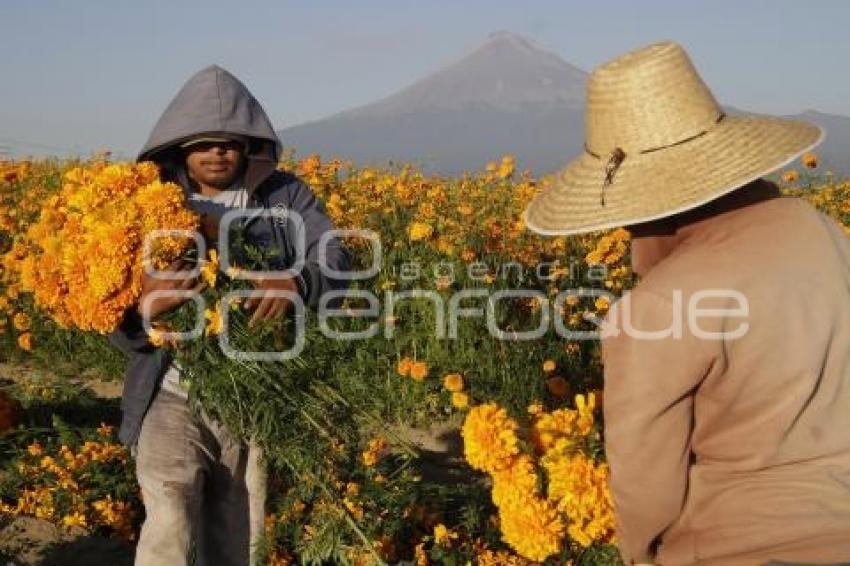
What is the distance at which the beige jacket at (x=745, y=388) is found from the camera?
5.76 feet

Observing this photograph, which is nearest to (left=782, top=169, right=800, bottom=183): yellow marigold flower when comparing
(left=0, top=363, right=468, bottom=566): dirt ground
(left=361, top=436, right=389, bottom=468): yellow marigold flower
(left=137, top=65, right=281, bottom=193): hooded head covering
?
(left=361, top=436, right=389, bottom=468): yellow marigold flower

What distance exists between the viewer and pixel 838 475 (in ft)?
5.99

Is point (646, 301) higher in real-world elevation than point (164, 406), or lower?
higher

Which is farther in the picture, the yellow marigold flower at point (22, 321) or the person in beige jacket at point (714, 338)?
the yellow marigold flower at point (22, 321)

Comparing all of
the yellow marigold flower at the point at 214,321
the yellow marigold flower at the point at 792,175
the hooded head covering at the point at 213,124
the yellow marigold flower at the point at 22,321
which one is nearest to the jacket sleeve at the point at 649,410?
the yellow marigold flower at the point at 214,321

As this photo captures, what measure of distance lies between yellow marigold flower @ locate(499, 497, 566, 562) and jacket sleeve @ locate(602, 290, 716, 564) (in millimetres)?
508

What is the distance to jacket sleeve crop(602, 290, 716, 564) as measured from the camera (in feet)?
5.86

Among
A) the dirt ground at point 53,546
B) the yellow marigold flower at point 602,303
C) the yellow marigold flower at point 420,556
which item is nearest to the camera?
the yellow marigold flower at point 420,556

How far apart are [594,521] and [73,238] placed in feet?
5.37

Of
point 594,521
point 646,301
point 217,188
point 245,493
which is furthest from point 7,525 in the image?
point 646,301

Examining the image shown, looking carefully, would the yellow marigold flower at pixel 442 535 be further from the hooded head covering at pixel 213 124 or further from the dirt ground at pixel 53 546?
the hooded head covering at pixel 213 124

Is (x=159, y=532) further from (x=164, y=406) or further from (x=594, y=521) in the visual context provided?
(x=594, y=521)

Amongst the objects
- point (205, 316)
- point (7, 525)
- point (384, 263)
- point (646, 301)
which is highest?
point (646, 301)

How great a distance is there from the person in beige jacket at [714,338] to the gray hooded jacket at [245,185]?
123cm
